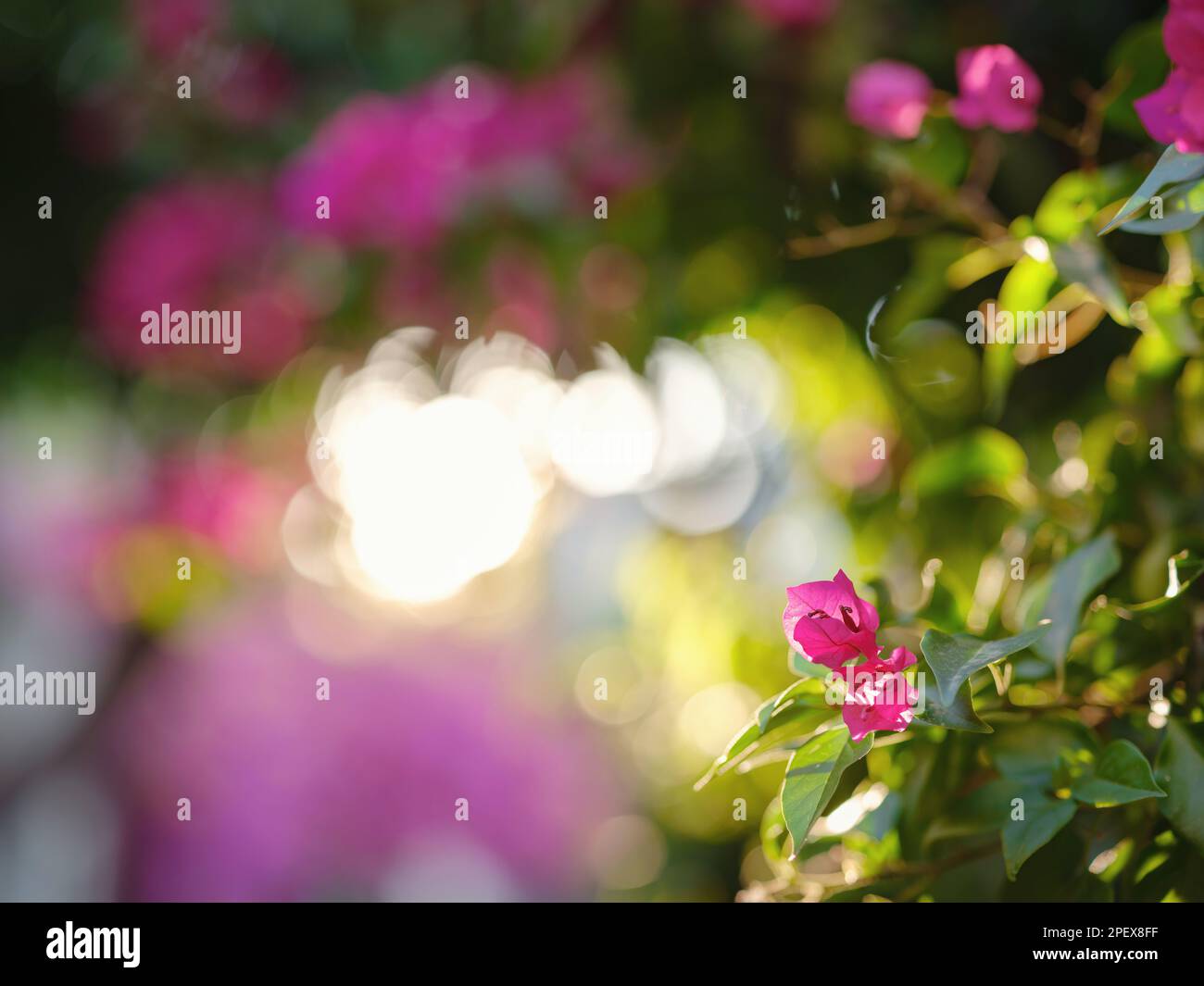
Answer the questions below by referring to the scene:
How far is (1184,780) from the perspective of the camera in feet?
1.08

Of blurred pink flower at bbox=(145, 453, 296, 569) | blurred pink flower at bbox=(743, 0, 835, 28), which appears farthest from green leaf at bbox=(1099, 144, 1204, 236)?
blurred pink flower at bbox=(145, 453, 296, 569)

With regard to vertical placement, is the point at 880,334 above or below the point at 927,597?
above

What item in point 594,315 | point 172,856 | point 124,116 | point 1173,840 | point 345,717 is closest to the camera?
point 1173,840

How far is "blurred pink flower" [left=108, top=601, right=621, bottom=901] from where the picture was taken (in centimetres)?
145

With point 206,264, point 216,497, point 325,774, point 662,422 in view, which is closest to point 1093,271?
point 662,422

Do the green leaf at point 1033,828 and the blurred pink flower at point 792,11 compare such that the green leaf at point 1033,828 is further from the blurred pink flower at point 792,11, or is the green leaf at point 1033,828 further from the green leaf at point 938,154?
the blurred pink flower at point 792,11

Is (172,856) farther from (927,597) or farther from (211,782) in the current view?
(927,597)

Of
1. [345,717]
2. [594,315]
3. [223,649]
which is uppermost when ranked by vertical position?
[594,315]

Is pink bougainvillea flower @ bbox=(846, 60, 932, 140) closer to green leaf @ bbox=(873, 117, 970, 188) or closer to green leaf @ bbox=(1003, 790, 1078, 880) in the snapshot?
green leaf @ bbox=(873, 117, 970, 188)

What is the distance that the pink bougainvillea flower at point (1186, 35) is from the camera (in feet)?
1.10

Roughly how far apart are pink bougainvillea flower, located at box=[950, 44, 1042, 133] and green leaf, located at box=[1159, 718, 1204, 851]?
28 cm
